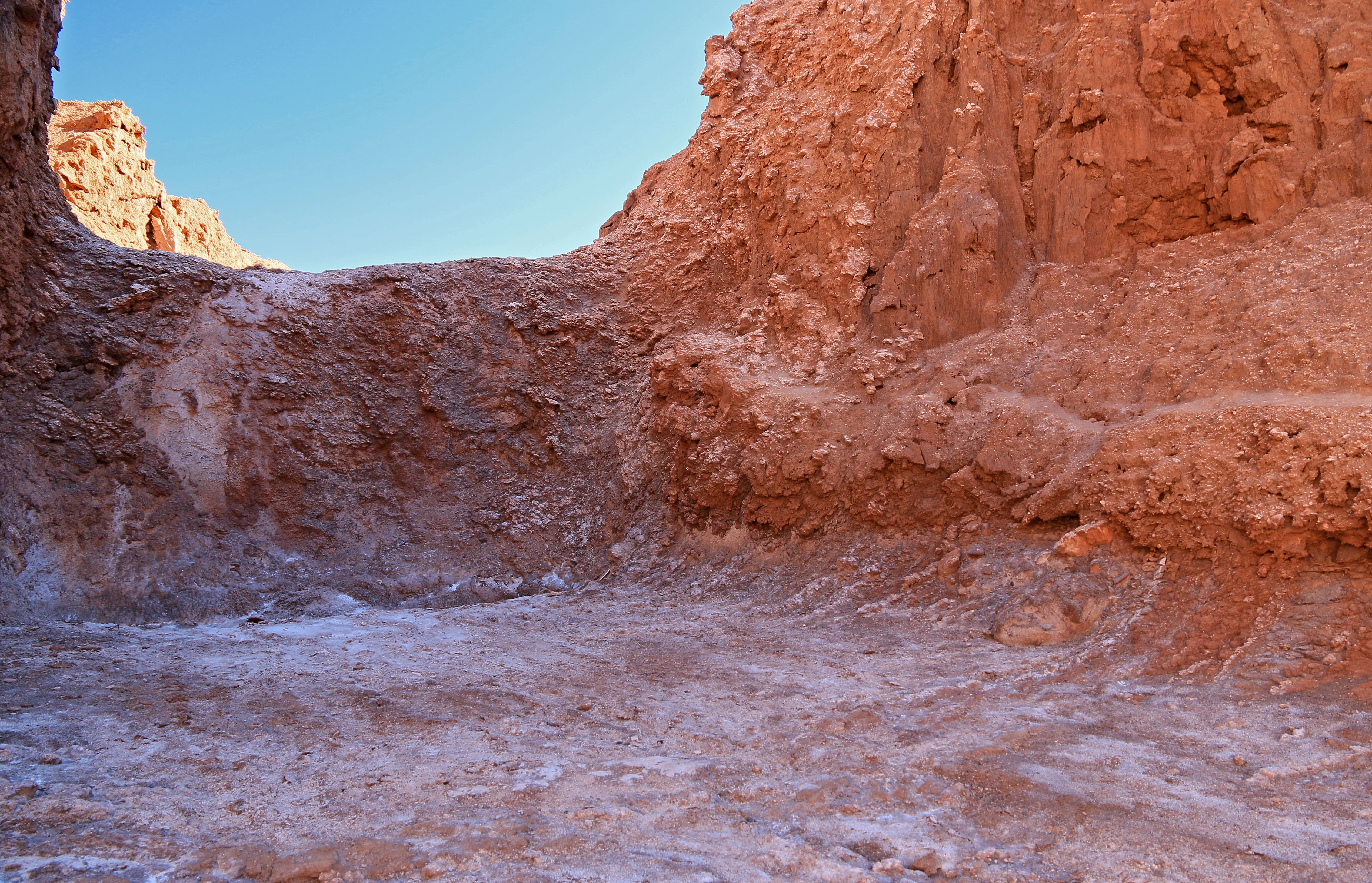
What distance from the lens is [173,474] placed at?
12.2 metres

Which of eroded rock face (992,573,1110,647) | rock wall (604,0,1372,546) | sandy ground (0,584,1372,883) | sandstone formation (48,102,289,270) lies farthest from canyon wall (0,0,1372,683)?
sandstone formation (48,102,289,270)

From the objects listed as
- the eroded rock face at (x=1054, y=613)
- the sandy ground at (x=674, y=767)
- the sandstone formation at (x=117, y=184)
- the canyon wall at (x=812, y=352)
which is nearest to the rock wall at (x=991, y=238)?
the canyon wall at (x=812, y=352)

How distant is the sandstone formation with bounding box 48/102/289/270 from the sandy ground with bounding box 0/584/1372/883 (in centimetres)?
1368

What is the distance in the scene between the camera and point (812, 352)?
39.2 ft

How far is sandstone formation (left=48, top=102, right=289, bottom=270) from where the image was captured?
18.0 m

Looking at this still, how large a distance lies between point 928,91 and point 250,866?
41.0 ft

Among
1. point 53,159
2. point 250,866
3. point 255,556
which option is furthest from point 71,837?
point 53,159

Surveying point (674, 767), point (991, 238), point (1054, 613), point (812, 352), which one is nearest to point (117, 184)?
point (812, 352)

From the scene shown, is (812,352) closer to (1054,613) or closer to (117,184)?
(1054,613)

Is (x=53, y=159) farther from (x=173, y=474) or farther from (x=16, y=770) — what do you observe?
(x=16, y=770)

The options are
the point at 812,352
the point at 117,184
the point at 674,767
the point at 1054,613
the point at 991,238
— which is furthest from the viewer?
the point at 117,184

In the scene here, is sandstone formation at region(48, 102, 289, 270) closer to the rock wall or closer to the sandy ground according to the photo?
the rock wall

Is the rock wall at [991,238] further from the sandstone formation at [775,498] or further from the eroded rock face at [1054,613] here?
the eroded rock face at [1054,613]

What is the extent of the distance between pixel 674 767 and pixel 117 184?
66.3ft
